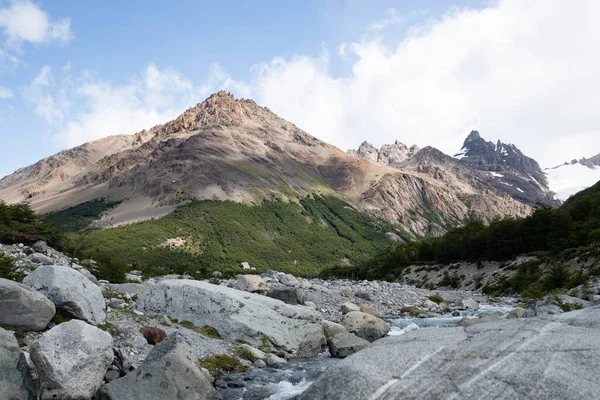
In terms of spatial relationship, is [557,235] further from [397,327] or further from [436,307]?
[397,327]

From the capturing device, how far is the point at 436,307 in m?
40.1

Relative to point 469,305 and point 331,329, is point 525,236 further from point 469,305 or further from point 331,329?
point 331,329

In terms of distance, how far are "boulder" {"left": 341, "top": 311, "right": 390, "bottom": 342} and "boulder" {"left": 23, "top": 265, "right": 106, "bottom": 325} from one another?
14480mm

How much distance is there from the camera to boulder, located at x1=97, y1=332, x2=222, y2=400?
12422mm

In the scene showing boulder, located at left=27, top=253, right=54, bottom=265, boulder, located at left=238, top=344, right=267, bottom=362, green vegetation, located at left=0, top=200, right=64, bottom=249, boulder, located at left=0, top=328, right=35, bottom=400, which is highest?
green vegetation, located at left=0, top=200, right=64, bottom=249

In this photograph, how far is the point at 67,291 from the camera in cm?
1747

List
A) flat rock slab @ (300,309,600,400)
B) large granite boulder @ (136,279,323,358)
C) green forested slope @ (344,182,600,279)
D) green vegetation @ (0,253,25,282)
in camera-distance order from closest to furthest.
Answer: flat rock slab @ (300,309,600,400) < green vegetation @ (0,253,25,282) < large granite boulder @ (136,279,323,358) < green forested slope @ (344,182,600,279)

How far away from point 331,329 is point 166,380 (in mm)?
13097

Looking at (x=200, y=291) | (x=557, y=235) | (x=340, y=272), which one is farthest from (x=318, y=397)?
(x=340, y=272)

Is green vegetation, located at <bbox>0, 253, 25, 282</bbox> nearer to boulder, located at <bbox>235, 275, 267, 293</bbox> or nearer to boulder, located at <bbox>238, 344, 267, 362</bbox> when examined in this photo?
boulder, located at <bbox>238, 344, 267, 362</bbox>

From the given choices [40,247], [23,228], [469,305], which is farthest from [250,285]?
[23,228]

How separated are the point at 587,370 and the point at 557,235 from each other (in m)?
57.3

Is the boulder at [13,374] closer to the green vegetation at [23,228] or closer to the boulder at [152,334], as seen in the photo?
the boulder at [152,334]

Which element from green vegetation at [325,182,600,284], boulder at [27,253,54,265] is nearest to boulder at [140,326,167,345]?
boulder at [27,253,54,265]
